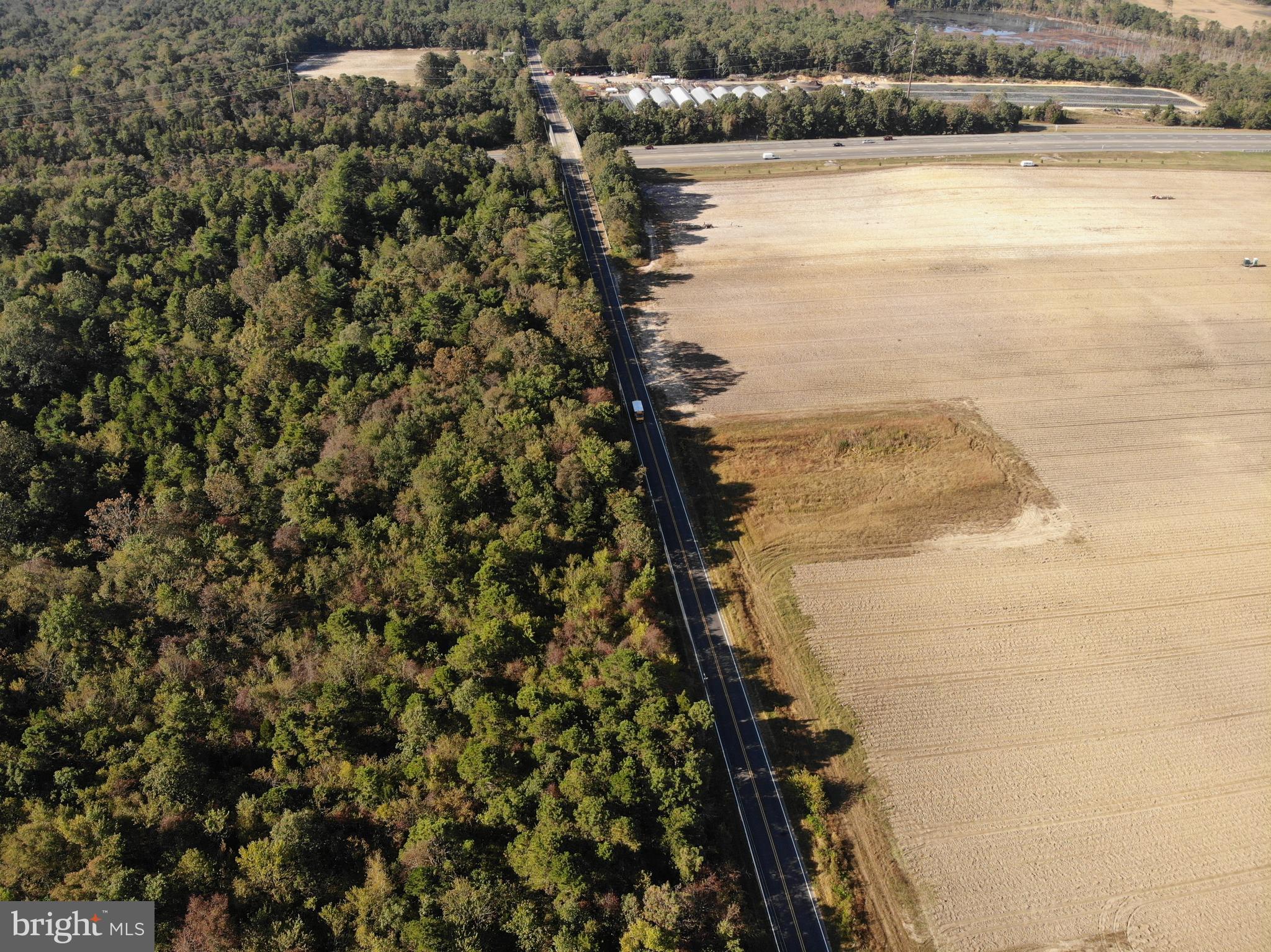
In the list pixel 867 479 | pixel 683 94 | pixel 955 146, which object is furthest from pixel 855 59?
pixel 867 479

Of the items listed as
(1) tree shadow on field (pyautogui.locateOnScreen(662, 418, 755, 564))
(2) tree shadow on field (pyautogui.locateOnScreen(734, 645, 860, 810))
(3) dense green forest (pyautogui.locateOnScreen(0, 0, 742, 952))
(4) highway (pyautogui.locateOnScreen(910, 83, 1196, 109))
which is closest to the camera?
(3) dense green forest (pyautogui.locateOnScreen(0, 0, 742, 952))

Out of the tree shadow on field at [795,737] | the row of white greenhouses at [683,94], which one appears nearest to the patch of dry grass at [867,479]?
the tree shadow on field at [795,737]

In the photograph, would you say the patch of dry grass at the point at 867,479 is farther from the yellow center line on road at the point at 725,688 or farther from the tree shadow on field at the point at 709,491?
the yellow center line on road at the point at 725,688

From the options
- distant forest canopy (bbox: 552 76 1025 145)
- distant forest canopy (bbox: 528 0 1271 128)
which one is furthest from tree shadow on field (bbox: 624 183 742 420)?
distant forest canopy (bbox: 528 0 1271 128)

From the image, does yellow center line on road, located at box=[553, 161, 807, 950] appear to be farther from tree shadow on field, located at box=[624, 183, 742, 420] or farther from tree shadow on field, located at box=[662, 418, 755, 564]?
tree shadow on field, located at box=[624, 183, 742, 420]

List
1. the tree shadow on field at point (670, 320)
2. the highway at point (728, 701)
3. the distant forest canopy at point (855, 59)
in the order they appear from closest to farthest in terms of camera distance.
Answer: the highway at point (728, 701) < the tree shadow on field at point (670, 320) < the distant forest canopy at point (855, 59)

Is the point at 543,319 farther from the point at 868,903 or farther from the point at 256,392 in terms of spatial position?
the point at 868,903

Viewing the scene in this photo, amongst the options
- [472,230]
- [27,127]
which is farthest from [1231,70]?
[27,127]

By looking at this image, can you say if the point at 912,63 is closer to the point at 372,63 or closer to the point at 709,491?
the point at 372,63
